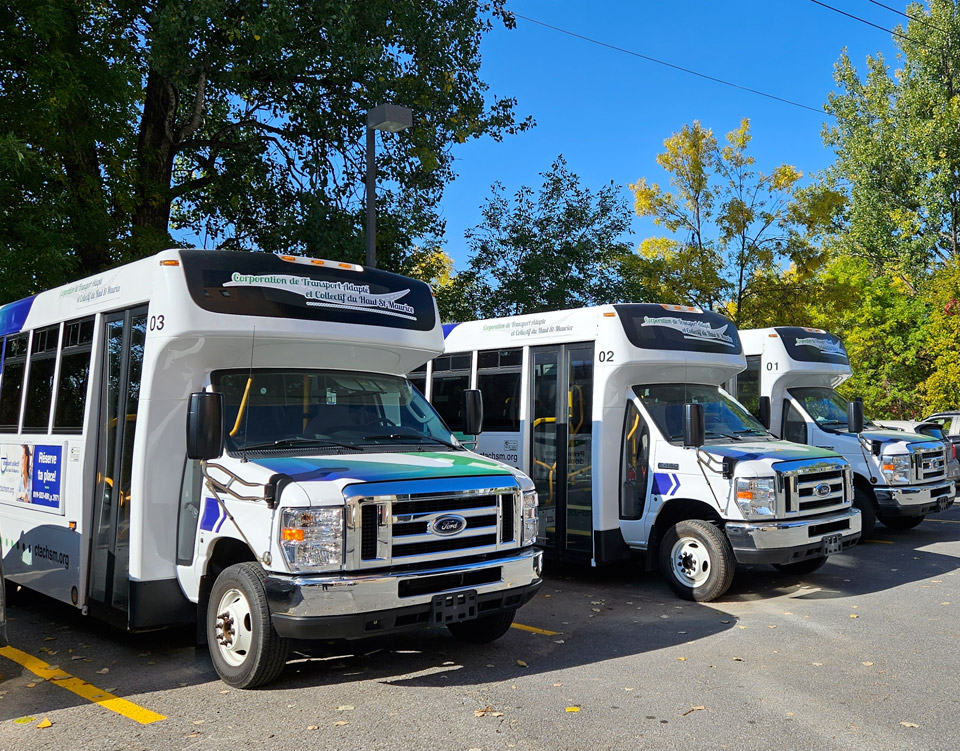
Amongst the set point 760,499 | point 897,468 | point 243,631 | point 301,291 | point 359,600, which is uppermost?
A: point 301,291

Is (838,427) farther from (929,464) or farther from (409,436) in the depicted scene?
(409,436)

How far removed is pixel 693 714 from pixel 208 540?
11.0 ft

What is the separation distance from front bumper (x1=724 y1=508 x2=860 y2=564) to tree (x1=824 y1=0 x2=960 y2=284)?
88.9 feet

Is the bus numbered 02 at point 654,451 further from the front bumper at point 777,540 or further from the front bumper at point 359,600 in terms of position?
the front bumper at point 359,600

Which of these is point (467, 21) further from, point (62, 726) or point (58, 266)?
point (62, 726)

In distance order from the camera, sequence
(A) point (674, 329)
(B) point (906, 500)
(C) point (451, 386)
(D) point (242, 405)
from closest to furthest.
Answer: (D) point (242, 405) → (A) point (674, 329) → (C) point (451, 386) → (B) point (906, 500)

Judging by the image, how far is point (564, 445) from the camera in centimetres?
1030

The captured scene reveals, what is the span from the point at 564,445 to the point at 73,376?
514cm

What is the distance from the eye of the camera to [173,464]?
21.7 ft

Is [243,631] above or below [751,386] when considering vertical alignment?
below

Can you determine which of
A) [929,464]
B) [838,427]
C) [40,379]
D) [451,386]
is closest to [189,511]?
[40,379]

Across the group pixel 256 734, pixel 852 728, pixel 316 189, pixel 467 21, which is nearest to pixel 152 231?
pixel 316 189

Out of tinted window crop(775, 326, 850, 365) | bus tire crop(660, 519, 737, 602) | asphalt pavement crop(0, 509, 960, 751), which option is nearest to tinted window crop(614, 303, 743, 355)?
bus tire crop(660, 519, 737, 602)

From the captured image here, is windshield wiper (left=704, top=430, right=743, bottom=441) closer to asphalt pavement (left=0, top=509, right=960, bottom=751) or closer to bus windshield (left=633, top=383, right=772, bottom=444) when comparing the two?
bus windshield (left=633, top=383, right=772, bottom=444)
